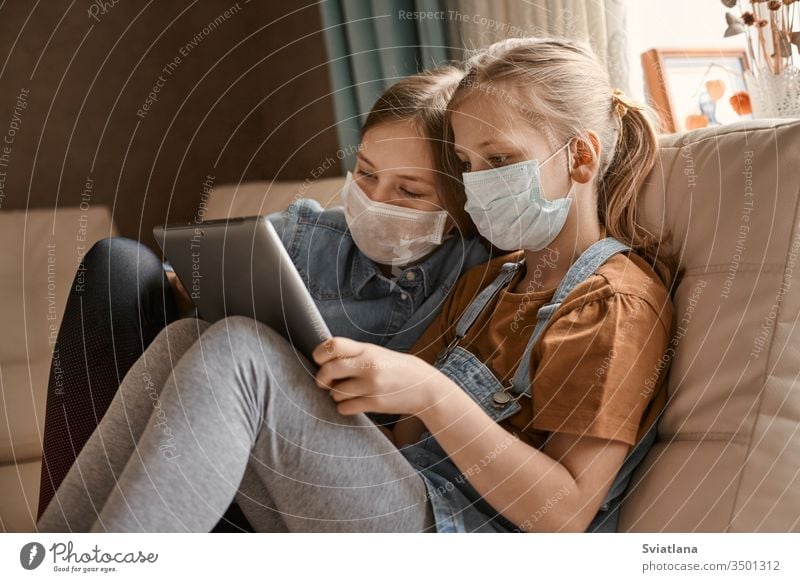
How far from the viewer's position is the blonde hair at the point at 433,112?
0.75 meters

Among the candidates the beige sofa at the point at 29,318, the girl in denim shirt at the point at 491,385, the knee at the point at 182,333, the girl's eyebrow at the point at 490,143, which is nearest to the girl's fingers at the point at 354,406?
the girl in denim shirt at the point at 491,385

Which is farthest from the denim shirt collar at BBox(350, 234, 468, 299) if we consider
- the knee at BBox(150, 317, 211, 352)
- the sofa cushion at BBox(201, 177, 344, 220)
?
the knee at BBox(150, 317, 211, 352)

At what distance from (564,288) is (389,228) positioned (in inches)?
7.9

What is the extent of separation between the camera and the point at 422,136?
75 cm

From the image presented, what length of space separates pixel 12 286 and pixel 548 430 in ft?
1.73

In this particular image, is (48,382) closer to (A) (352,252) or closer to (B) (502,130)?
(A) (352,252)

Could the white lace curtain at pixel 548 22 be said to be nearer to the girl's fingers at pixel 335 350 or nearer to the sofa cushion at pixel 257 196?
the sofa cushion at pixel 257 196

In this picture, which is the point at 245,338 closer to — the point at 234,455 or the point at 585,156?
→ the point at 234,455

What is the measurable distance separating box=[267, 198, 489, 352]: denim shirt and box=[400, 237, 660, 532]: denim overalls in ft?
0.37

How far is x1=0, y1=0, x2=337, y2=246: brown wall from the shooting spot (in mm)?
754

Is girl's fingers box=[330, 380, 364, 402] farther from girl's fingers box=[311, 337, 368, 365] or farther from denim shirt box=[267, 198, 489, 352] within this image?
denim shirt box=[267, 198, 489, 352]
